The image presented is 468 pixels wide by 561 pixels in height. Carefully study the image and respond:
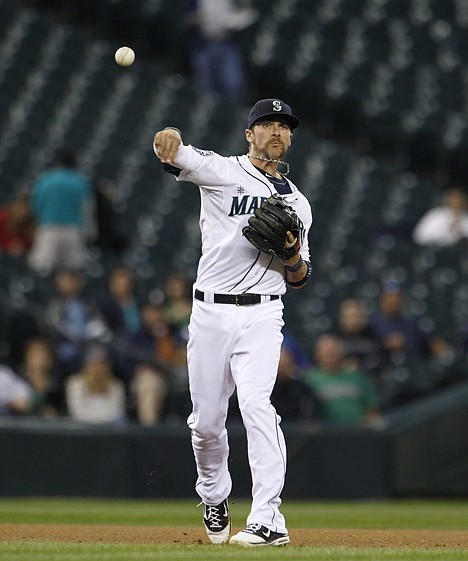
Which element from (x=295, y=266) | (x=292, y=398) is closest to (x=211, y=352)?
(x=295, y=266)

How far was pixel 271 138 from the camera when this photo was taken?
5.70 meters

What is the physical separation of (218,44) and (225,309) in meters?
9.29

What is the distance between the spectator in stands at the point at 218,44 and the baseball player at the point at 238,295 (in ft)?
29.4

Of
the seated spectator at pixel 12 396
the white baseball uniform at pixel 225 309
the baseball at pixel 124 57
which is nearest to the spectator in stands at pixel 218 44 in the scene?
the seated spectator at pixel 12 396

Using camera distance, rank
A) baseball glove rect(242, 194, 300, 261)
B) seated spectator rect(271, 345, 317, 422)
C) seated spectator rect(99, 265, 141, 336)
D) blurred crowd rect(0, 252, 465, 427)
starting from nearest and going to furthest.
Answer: baseball glove rect(242, 194, 300, 261) < blurred crowd rect(0, 252, 465, 427) < seated spectator rect(271, 345, 317, 422) < seated spectator rect(99, 265, 141, 336)

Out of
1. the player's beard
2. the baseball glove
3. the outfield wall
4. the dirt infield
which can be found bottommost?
the outfield wall

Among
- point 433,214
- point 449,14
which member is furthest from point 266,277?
point 449,14

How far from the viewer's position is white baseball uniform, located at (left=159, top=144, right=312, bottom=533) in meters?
5.51

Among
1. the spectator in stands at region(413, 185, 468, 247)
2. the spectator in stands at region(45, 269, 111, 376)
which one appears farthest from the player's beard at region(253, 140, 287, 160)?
the spectator in stands at region(413, 185, 468, 247)

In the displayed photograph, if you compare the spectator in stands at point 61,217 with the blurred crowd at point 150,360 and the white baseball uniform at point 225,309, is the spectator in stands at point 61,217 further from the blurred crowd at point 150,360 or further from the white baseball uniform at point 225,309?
the white baseball uniform at point 225,309

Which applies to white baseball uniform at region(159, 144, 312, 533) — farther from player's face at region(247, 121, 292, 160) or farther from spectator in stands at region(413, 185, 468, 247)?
spectator in stands at region(413, 185, 468, 247)

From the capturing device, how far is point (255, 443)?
5383 millimetres

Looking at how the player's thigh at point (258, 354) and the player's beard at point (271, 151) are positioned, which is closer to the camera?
the player's thigh at point (258, 354)

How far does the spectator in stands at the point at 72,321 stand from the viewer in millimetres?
9695
